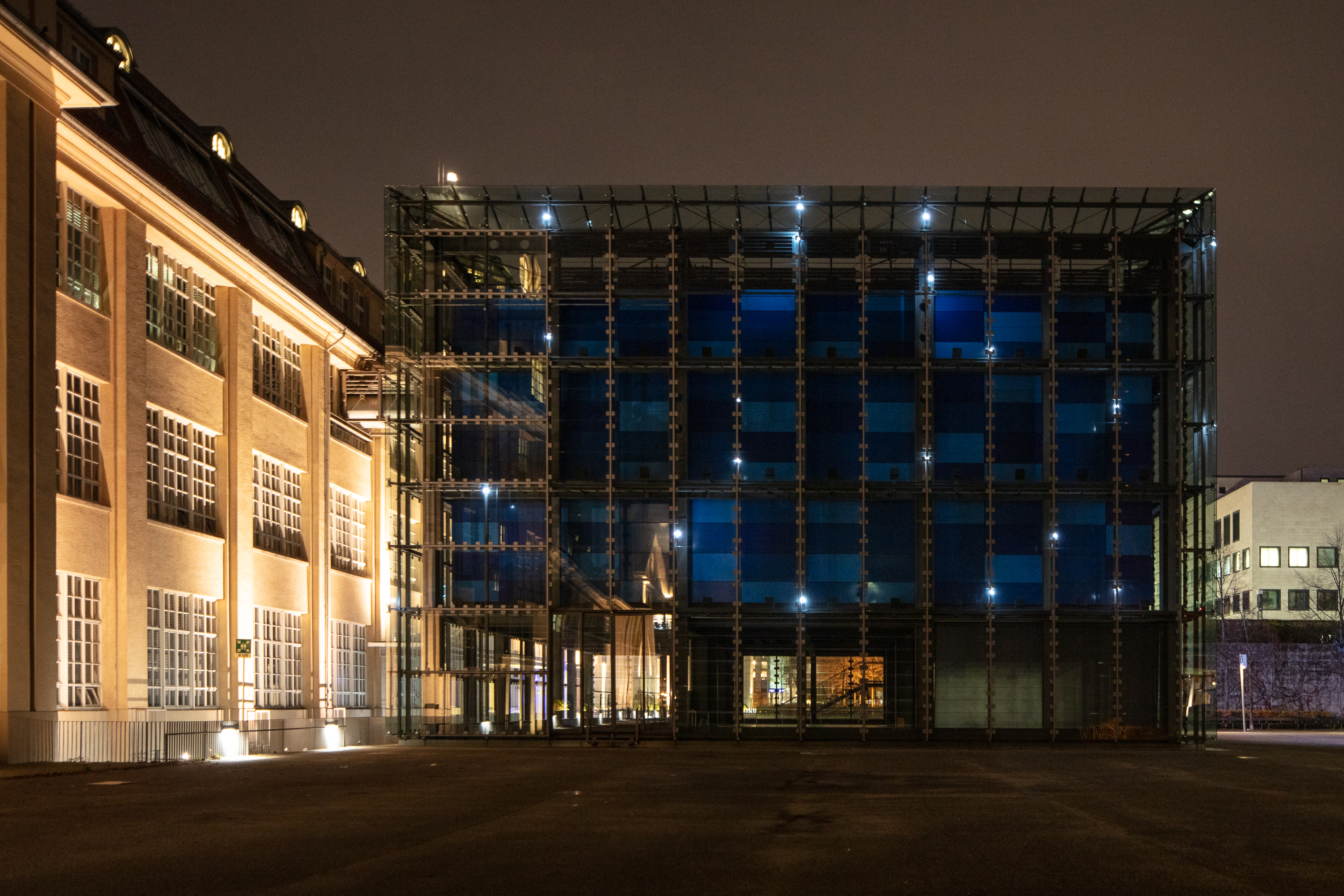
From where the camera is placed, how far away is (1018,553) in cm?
4412

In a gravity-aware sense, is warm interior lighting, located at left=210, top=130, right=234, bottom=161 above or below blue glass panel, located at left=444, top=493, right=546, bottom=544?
above

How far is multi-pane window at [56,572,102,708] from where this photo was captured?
29594 mm

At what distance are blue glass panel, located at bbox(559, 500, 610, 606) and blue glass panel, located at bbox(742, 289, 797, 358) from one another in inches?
253

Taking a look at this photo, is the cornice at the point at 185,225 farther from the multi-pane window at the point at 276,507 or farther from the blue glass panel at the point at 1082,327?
the blue glass panel at the point at 1082,327

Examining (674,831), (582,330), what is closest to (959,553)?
(582,330)

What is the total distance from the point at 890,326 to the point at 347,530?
1851 centimetres

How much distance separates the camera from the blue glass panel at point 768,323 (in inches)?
1757

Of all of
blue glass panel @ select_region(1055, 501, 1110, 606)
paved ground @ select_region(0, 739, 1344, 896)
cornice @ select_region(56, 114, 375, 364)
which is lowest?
paved ground @ select_region(0, 739, 1344, 896)

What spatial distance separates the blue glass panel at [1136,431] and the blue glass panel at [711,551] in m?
11.5

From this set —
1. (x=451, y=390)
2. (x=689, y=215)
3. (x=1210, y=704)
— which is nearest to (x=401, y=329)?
(x=451, y=390)

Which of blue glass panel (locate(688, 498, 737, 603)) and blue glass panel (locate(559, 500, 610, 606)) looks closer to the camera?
blue glass panel (locate(559, 500, 610, 606))

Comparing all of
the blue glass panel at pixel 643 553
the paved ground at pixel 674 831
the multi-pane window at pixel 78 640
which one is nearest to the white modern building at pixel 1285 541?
the blue glass panel at pixel 643 553

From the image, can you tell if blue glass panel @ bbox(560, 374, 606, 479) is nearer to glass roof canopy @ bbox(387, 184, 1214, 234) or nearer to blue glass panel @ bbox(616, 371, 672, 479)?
blue glass panel @ bbox(616, 371, 672, 479)

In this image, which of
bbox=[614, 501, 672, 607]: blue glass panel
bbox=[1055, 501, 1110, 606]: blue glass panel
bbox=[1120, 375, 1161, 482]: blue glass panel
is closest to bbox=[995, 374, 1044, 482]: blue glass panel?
bbox=[1055, 501, 1110, 606]: blue glass panel
